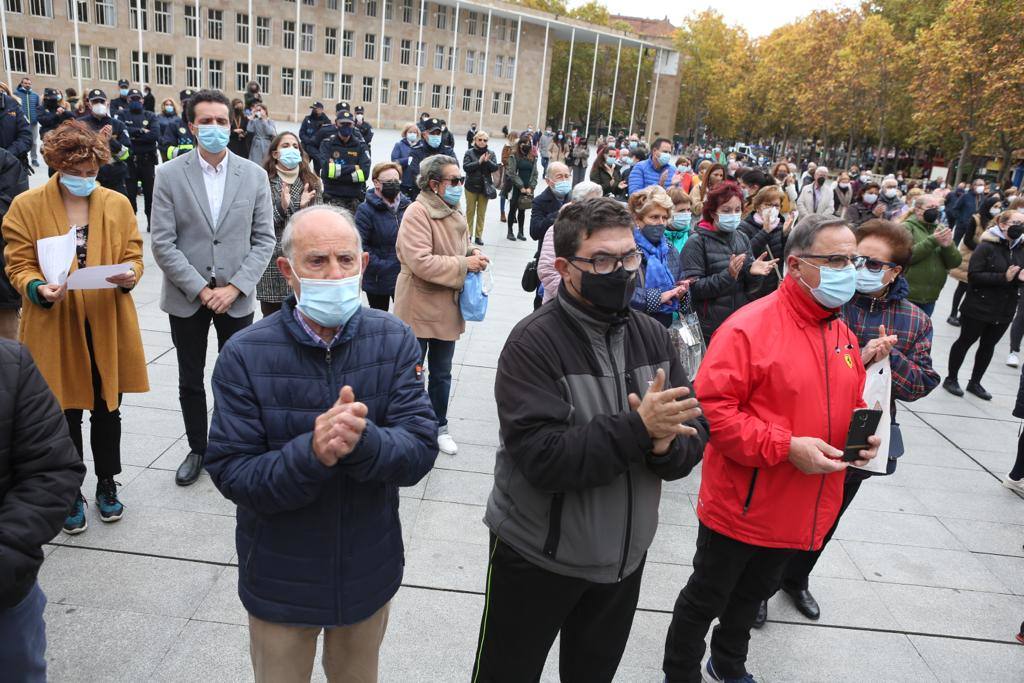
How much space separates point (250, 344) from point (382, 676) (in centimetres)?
175

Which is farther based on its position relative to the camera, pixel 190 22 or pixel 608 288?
pixel 190 22

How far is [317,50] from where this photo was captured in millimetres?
56656

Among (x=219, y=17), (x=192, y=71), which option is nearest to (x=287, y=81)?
(x=219, y=17)

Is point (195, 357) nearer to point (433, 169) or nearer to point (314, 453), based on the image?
point (433, 169)

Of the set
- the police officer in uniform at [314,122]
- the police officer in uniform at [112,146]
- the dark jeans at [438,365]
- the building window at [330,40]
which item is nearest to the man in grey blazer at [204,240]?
the dark jeans at [438,365]

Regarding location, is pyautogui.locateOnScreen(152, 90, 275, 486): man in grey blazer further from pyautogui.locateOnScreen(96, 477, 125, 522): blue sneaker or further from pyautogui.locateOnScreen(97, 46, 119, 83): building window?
pyautogui.locateOnScreen(97, 46, 119, 83): building window

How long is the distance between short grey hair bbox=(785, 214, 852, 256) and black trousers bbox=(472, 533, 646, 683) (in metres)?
1.53

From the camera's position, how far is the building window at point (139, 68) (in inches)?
1973

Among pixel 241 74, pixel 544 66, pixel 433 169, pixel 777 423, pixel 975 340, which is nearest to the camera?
pixel 777 423

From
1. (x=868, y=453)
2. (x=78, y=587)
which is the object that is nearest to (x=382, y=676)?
(x=78, y=587)

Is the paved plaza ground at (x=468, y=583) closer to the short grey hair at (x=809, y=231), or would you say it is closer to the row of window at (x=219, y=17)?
the short grey hair at (x=809, y=231)

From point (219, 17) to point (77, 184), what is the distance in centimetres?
5772

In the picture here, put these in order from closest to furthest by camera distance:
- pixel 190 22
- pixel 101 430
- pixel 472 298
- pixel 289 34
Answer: pixel 101 430
pixel 472 298
pixel 190 22
pixel 289 34

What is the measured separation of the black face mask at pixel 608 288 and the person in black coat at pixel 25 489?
167cm
